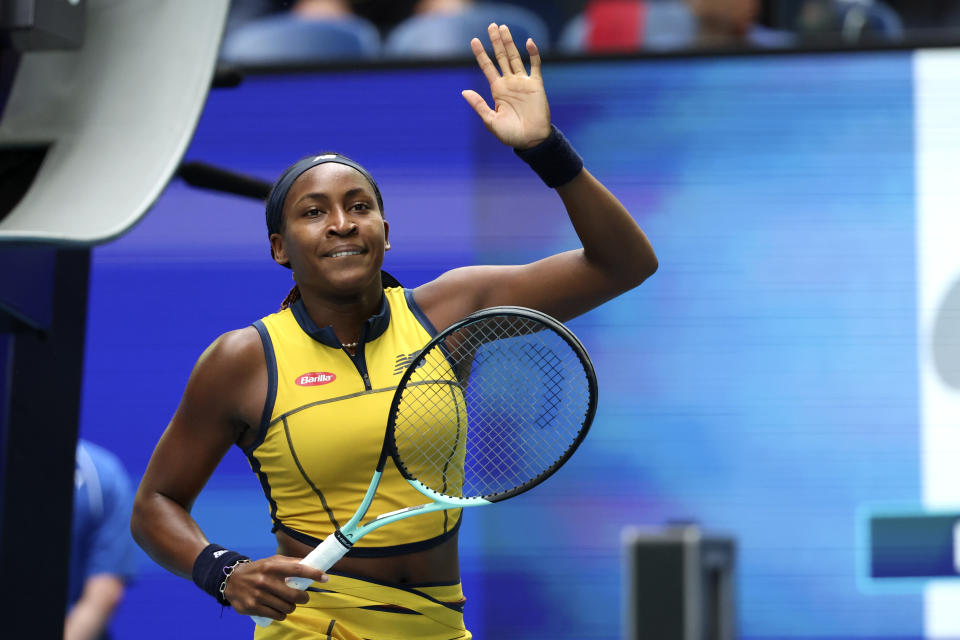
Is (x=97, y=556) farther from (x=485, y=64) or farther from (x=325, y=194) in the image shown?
(x=485, y=64)

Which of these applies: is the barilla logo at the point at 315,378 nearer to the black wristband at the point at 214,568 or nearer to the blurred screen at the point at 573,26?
the black wristband at the point at 214,568

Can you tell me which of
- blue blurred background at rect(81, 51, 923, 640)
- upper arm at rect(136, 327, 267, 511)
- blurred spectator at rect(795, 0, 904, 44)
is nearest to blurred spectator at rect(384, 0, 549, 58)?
blue blurred background at rect(81, 51, 923, 640)

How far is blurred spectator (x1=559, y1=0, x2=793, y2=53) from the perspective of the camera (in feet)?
14.1

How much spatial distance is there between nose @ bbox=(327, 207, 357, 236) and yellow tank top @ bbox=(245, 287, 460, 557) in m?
0.16

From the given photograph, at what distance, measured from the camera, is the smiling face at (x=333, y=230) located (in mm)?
2037

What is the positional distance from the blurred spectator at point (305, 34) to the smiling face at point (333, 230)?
9.01 ft

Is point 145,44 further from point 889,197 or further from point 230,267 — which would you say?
point 889,197

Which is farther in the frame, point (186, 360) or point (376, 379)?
point (186, 360)

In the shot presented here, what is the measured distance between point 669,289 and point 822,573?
1007 mm

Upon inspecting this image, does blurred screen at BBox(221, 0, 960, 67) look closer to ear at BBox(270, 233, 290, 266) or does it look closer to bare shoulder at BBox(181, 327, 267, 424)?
ear at BBox(270, 233, 290, 266)

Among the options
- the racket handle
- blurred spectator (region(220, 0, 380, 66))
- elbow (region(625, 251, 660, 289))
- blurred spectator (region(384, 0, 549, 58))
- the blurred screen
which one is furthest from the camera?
blurred spectator (region(220, 0, 380, 66))

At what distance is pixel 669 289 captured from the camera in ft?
13.4

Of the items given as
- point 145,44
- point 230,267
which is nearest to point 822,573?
point 230,267

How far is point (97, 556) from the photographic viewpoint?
402 centimetres
